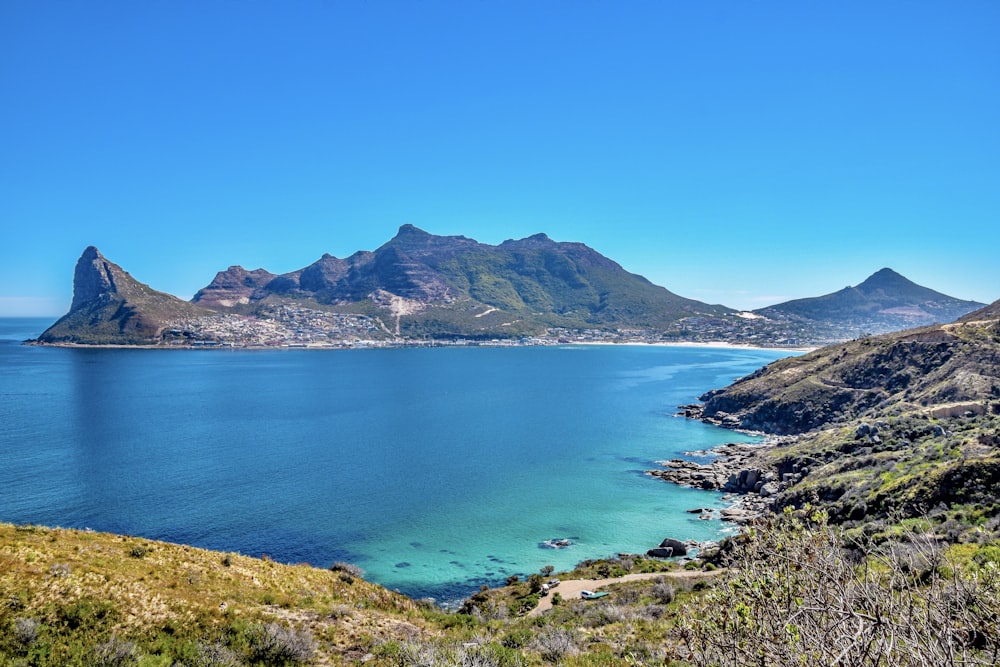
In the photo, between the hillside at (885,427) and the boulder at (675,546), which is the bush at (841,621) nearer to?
the hillside at (885,427)

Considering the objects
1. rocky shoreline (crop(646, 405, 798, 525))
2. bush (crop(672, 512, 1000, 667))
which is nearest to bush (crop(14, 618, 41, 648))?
bush (crop(672, 512, 1000, 667))

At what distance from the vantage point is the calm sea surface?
36094 millimetres

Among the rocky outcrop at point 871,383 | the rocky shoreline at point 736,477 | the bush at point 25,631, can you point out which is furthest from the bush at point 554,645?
the rocky outcrop at point 871,383

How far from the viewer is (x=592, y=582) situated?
26.9m

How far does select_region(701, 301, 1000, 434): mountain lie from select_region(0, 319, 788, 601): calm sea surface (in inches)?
324

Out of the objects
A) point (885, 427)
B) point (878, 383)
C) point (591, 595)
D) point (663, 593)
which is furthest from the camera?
point (878, 383)

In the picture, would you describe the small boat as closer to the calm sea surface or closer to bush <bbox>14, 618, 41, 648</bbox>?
the calm sea surface

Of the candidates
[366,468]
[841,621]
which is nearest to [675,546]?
[366,468]

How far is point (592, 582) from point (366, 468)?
107 feet

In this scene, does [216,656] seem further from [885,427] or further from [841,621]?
[885,427]

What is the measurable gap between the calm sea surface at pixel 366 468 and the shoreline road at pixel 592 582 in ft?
18.9

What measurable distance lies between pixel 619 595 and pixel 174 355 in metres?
186

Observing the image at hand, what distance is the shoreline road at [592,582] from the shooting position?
80.1 ft

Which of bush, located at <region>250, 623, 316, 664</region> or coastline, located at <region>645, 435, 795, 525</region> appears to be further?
coastline, located at <region>645, 435, 795, 525</region>
